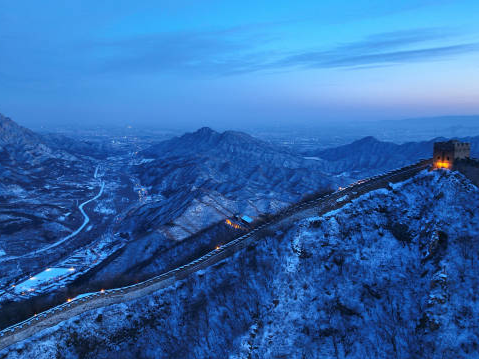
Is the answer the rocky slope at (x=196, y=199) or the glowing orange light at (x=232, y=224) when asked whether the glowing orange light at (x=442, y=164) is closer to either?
the rocky slope at (x=196, y=199)

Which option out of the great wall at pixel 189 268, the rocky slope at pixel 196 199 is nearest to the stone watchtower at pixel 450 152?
the great wall at pixel 189 268

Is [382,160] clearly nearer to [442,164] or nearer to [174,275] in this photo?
[442,164]

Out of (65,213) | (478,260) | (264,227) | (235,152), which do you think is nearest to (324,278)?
(264,227)

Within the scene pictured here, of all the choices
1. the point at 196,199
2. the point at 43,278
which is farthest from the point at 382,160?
the point at 43,278

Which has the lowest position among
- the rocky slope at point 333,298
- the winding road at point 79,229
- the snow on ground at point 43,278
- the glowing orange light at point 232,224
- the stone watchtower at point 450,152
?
the snow on ground at point 43,278

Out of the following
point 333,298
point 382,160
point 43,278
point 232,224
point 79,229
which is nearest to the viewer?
point 333,298

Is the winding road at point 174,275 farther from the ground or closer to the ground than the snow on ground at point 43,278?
farther from the ground
